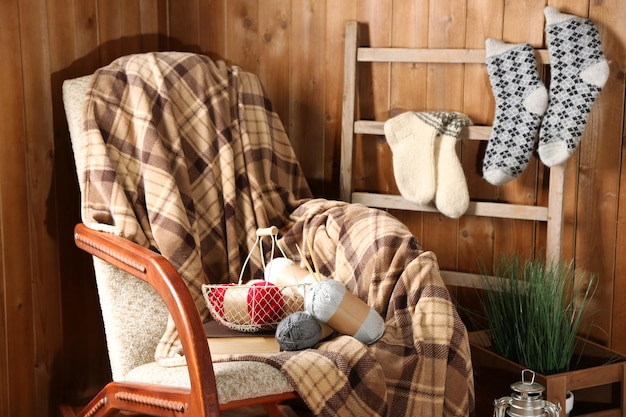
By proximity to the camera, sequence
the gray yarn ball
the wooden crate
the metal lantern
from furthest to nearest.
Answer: the wooden crate, the gray yarn ball, the metal lantern

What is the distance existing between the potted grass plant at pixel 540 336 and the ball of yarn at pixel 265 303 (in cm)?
63

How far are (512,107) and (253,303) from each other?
850 millimetres

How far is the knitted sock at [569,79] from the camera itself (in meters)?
1.95

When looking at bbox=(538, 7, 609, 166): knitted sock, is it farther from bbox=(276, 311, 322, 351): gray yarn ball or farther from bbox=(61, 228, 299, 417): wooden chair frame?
bbox=(61, 228, 299, 417): wooden chair frame

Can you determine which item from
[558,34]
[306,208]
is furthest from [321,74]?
[558,34]

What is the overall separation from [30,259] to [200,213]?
455mm

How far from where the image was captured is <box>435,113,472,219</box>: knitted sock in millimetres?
2117

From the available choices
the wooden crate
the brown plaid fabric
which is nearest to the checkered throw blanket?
the brown plaid fabric

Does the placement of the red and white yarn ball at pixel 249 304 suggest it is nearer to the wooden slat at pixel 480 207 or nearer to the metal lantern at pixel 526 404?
the metal lantern at pixel 526 404

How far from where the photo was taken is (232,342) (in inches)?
65.5

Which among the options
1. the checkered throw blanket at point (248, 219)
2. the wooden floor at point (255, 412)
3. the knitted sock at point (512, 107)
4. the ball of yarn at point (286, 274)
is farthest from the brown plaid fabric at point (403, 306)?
the wooden floor at point (255, 412)

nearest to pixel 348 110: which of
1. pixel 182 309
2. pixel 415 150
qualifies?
pixel 415 150

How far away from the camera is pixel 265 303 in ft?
5.50

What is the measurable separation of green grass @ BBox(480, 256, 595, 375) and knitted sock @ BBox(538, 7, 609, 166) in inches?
11.5
